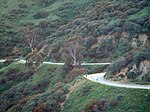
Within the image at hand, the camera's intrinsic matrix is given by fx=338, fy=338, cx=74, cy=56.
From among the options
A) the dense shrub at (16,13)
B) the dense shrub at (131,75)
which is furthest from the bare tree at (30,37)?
the dense shrub at (131,75)

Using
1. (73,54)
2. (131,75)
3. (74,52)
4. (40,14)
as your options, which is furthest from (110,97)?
(40,14)

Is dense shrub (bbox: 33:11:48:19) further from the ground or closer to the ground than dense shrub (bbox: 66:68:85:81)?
further from the ground

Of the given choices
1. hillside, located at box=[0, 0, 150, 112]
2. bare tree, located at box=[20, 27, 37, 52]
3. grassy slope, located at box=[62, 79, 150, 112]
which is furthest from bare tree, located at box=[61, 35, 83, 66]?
bare tree, located at box=[20, 27, 37, 52]

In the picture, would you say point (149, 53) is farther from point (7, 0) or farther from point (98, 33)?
point (7, 0)

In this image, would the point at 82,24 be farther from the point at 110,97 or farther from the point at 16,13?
the point at 110,97

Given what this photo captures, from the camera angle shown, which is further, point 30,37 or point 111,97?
point 30,37

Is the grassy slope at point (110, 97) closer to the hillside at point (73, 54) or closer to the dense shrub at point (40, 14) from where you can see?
the hillside at point (73, 54)

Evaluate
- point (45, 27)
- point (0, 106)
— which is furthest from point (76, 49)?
point (45, 27)

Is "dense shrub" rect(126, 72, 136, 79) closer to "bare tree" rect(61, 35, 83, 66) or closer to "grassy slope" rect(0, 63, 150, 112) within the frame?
"grassy slope" rect(0, 63, 150, 112)
